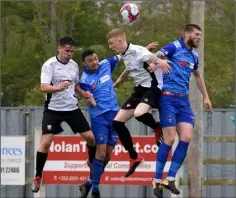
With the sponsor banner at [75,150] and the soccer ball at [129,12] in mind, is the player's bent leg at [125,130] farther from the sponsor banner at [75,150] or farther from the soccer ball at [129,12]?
the sponsor banner at [75,150]

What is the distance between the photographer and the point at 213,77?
25.4 meters

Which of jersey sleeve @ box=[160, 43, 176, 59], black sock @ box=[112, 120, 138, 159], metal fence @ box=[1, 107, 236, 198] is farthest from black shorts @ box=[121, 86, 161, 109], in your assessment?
metal fence @ box=[1, 107, 236, 198]

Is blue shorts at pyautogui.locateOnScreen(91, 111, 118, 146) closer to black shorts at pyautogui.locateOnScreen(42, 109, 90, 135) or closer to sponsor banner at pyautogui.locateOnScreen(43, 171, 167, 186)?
black shorts at pyautogui.locateOnScreen(42, 109, 90, 135)

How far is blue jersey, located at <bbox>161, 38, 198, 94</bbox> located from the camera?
40.5 ft

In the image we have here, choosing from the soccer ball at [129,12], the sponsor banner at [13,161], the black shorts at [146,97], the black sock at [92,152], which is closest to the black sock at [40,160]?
the black sock at [92,152]

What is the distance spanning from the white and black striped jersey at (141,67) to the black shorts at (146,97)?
78mm

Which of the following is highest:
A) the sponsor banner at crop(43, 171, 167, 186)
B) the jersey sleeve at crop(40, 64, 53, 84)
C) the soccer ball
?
the soccer ball

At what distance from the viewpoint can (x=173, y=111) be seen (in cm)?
1240

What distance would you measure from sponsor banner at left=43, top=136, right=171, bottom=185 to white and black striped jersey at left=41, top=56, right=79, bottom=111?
16.8 ft

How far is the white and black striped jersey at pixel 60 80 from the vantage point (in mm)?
12812

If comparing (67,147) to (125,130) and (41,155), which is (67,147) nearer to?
(41,155)

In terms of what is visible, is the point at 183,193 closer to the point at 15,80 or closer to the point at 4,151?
the point at 4,151

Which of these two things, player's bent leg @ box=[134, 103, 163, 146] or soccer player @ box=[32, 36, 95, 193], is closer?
player's bent leg @ box=[134, 103, 163, 146]

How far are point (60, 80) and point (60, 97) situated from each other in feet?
0.80
